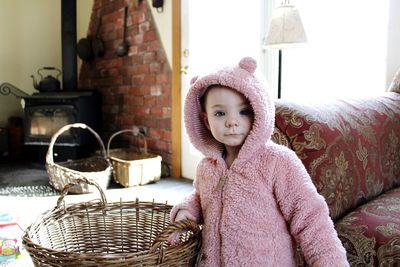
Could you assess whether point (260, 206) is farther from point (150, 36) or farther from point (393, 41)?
point (150, 36)

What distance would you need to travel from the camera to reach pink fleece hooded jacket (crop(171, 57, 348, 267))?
0.86 meters

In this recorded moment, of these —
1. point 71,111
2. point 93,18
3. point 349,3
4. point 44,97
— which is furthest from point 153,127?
point 349,3

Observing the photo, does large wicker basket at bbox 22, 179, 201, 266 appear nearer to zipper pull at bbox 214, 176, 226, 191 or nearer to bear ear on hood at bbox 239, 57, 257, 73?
zipper pull at bbox 214, 176, 226, 191

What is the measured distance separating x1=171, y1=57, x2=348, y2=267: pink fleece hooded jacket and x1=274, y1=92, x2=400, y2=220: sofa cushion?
6.0 inches

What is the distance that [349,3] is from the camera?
7.39 ft

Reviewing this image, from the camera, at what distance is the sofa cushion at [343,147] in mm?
1060

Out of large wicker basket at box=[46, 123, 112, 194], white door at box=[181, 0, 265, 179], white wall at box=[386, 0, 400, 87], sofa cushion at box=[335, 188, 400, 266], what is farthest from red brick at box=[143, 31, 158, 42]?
sofa cushion at box=[335, 188, 400, 266]

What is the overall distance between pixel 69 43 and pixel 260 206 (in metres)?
3.51

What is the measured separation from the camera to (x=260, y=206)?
90cm

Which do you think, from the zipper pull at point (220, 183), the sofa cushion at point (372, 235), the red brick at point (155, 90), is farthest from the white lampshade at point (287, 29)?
the red brick at point (155, 90)

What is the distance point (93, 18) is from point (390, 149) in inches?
140

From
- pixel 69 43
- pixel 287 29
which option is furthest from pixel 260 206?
pixel 69 43

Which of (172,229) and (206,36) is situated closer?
(172,229)

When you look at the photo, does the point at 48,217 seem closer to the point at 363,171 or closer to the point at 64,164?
the point at 363,171
